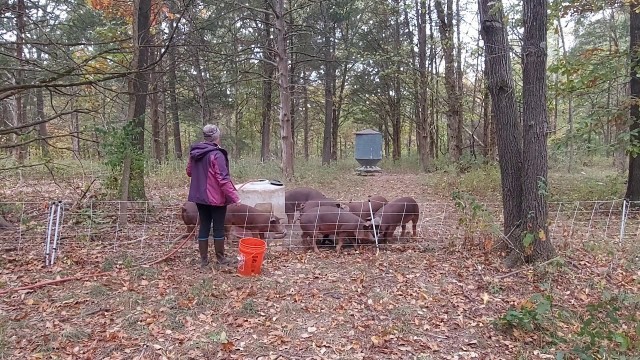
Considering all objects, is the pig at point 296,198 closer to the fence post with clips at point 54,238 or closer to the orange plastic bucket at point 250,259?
the orange plastic bucket at point 250,259

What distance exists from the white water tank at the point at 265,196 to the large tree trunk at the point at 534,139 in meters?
3.34

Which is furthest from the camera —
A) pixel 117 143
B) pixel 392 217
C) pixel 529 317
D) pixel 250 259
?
pixel 117 143

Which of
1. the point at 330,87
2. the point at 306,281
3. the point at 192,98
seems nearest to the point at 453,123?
the point at 330,87

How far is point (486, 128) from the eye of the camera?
51.2ft

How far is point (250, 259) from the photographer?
4797 millimetres

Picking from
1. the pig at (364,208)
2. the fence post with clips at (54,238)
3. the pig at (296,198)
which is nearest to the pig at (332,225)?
the pig at (364,208)

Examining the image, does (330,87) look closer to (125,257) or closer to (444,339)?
(125,257)

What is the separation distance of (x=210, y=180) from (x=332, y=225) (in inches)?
73.2

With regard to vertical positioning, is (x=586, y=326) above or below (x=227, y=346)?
above

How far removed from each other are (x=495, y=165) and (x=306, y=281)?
32.5 feet

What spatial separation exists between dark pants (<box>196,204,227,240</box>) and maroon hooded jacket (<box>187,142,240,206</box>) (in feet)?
0.52

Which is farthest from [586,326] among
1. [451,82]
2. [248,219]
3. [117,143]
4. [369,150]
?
[369,150]

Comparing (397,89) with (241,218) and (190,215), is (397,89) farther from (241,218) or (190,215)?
(190,215)

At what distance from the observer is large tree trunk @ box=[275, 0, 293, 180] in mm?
12250
